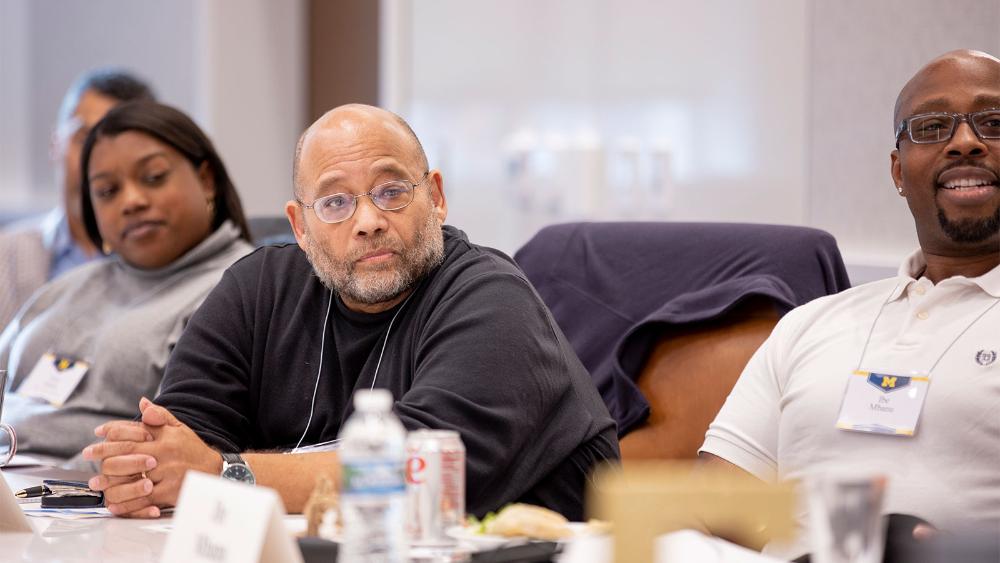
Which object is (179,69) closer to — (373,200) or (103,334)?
(103,334)

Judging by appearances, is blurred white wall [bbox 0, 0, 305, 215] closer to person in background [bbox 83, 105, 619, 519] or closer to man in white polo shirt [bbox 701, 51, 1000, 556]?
person in background [bbox 83, 105, 619, 519]

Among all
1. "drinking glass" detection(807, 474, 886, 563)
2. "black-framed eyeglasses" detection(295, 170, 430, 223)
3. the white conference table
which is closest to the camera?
"drinking glass" detection(807, 474, 886, 563)

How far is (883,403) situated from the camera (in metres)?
1.82

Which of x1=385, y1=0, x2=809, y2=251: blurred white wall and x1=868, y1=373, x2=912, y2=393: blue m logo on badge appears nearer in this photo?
x1=868, y1=373, x2=912, y2=393: blue m logo on badge

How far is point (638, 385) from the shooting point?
2.45 metres

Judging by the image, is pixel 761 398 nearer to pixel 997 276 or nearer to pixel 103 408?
pixel 997 276

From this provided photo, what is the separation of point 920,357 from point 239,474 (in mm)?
1044

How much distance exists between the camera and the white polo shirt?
1759 millimetres

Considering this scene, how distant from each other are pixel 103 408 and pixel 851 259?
1848mm

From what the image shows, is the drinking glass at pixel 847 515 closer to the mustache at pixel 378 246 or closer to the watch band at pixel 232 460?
the watch band at pixel 232 460

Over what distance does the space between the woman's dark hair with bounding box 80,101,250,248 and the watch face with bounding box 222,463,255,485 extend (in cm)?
129

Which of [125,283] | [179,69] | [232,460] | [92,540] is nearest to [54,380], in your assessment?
[125,283]

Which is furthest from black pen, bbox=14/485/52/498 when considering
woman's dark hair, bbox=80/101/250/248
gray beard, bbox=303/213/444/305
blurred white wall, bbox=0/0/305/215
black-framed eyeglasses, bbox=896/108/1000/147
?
blurred white wall, bbox=0/0/305/215

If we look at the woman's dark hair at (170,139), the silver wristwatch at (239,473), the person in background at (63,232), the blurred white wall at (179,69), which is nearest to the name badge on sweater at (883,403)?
the silver wristwatch at (239,473)
